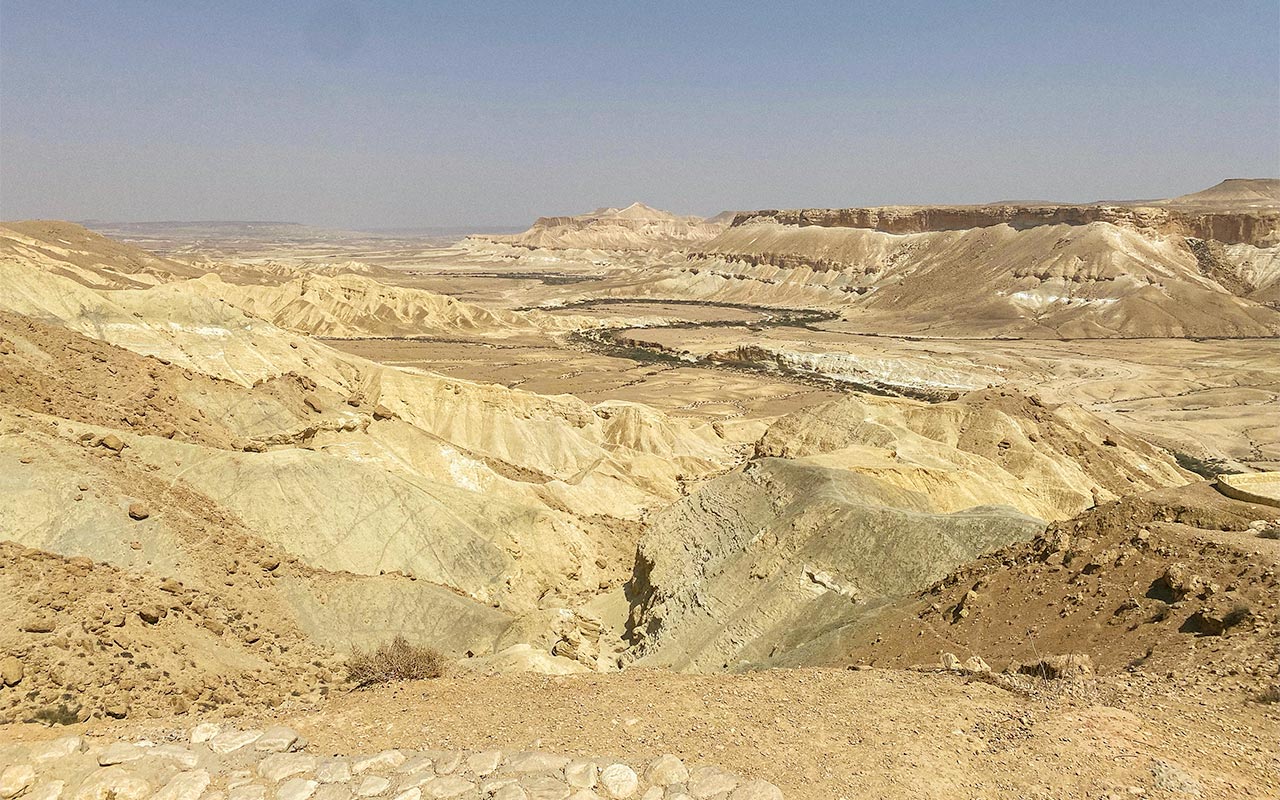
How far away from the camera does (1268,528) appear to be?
493 inches

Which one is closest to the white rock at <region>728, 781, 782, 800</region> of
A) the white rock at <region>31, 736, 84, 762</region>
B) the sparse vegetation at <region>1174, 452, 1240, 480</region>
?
the white rock at <region>31, 736, 84, 762</region>

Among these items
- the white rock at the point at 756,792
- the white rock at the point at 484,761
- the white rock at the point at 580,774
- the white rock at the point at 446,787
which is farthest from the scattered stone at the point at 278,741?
the white rock at the point at 756,792

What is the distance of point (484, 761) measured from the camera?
24.4 feet

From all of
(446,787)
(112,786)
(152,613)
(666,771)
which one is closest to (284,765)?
(112,786)

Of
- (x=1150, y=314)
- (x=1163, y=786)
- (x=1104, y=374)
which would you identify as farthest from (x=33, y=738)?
(x=1150, y=314)

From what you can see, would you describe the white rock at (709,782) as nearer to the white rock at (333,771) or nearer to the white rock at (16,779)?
the white rock at (333,771)

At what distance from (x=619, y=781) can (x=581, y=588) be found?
15.5 m

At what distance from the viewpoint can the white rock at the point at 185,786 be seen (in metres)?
6.91

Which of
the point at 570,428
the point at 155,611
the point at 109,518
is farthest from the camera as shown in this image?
the point at 570,428

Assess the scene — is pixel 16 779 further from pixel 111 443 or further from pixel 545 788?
pixel 111 443

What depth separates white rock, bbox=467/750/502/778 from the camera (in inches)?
288

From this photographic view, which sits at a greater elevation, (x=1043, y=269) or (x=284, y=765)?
(x=1043, y=269)

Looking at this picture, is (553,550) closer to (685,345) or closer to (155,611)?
(155,611)

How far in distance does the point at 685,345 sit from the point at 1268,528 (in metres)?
75.3
